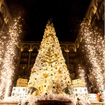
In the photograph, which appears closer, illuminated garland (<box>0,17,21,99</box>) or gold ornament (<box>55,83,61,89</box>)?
gold ornament (<box>55,83,61,89</box>)

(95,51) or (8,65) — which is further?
(8,65)

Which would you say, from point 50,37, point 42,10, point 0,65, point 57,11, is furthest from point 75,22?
point 0,65

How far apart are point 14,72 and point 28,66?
0.92 meters

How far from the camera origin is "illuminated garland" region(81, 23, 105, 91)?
375cm

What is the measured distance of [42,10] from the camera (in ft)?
14.9

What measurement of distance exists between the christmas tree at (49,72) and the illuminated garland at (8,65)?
2441 mm

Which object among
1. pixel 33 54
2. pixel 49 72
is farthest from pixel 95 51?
pixel 33 54

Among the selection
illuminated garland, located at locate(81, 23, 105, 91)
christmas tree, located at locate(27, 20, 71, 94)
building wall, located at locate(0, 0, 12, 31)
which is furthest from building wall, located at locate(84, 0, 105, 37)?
building wall, located at locate(0, 0, 12, 31)

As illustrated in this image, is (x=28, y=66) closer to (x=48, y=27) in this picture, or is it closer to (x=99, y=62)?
(x=48, y=27)

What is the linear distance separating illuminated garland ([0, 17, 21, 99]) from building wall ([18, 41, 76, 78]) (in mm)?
896

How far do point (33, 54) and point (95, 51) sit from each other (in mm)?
4004

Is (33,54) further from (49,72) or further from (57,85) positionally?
(57,85)

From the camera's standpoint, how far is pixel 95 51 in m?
4.29

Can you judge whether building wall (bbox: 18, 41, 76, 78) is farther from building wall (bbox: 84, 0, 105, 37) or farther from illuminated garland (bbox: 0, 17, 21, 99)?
building wall (bbox: 84, 0, 105, 37)
